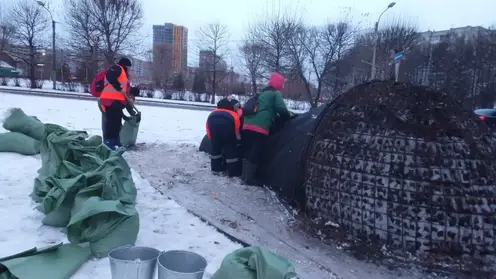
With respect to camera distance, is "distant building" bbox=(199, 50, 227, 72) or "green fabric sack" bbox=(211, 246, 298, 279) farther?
"distant building" bbox=(199, 50, 227, 72)

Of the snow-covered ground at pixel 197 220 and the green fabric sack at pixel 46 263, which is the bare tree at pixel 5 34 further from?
the green fabric sack at pixel 46 263

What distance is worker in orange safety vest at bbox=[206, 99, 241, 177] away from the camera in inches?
253

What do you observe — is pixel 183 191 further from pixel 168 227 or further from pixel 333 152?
pixel 333 152

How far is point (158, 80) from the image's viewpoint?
45.8 m

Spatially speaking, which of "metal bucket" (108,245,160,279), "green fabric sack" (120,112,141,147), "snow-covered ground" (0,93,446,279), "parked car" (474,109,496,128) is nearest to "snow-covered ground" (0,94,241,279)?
"snow-covered ground" (0,93,446,279)

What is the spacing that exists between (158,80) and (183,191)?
137ft

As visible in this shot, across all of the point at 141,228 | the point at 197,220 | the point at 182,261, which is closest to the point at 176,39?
the point at 197,220

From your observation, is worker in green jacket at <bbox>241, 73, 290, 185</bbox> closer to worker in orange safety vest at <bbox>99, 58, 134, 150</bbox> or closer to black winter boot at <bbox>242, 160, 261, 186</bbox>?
black winter boot at <bbox>242, 160, 261, 186</bbox>

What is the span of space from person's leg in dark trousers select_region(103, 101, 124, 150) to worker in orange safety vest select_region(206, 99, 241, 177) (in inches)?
71.2

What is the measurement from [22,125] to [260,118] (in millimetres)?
4130

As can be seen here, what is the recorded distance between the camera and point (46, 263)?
2.97 metres

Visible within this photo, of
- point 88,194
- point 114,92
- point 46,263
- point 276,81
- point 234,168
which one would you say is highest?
point 276,81

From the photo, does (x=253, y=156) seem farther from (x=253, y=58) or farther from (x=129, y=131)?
(x=253, y=58)

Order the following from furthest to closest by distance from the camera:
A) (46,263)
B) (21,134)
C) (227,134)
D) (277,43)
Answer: (277,43) < (21,134) < (227,134) < (46,263)
